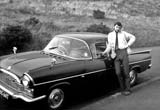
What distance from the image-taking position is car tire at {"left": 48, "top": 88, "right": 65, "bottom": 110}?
15.9 feet

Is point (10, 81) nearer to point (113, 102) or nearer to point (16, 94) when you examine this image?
point (16, 94)

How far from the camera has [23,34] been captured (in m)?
11.0

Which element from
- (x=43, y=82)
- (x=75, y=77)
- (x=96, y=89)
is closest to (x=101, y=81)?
(x=96, y=89)

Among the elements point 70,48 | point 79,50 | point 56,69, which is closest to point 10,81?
point 56,69

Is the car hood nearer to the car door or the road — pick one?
the car door

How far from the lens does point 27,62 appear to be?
199 inches

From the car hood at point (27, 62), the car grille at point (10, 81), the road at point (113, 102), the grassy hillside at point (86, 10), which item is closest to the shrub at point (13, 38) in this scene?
the car hood at point (27, 62)

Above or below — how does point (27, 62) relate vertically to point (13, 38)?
above

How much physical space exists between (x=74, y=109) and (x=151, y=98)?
188cm

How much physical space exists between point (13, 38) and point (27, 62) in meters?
5.81

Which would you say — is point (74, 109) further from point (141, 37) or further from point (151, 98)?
point (141, 37)

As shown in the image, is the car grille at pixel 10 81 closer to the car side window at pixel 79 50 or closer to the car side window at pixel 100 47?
the car side window at pixel 79 50

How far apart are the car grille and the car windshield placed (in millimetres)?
1347

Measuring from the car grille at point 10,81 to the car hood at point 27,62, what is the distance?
170 millimetres
